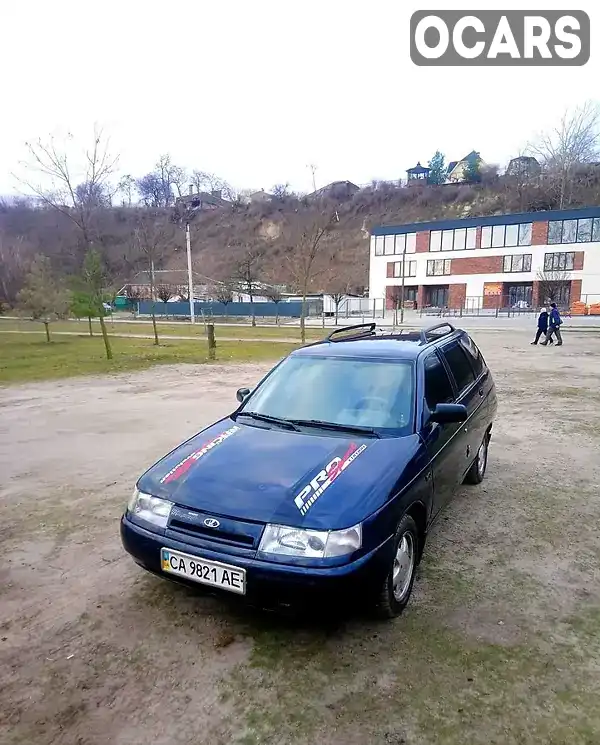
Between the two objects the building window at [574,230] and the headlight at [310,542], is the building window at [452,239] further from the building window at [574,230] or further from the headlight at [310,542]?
the headlight at [310,542]

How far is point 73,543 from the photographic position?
160 inches

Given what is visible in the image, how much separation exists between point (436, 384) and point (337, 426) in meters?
1.05

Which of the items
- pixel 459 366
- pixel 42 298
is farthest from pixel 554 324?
pixel 42 298

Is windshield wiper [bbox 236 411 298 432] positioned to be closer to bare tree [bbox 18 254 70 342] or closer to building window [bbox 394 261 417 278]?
bare tree [bbox 18 254 70 342]

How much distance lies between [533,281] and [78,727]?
2327 inches

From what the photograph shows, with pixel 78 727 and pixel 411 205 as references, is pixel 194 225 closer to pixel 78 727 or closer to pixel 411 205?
pixel 411 205

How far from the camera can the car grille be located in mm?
2666

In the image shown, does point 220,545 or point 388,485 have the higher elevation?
point 388,485

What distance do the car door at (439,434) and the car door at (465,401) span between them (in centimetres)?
12

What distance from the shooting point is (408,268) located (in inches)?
2456

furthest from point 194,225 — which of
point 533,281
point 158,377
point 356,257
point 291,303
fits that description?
point 158,377

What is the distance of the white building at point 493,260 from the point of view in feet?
170

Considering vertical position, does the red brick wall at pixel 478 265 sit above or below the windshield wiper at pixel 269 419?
above

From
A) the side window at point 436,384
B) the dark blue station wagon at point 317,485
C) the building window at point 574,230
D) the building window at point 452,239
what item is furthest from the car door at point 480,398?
the building window at point 452,239
